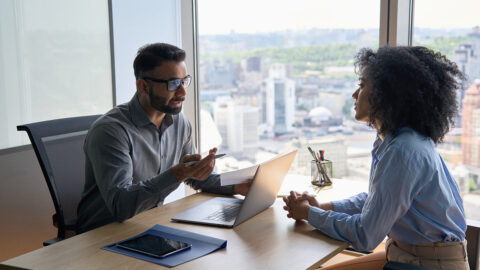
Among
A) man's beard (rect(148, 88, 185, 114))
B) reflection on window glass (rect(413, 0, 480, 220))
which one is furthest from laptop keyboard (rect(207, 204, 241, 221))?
reflection on window glass (rect(413, 0, 480, 220))

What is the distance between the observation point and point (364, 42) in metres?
3.10

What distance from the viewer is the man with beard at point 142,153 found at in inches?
77.1

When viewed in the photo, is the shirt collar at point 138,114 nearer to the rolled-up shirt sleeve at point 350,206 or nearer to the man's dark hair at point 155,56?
the man's dark hair at point 155,56

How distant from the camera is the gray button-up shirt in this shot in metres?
1.96

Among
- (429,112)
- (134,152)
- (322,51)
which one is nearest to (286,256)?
(429,112)

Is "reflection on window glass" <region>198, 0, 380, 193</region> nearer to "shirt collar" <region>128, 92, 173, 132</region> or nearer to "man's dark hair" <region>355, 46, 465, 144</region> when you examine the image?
"shirt collar" <region>128, 92, 173, 132</region>

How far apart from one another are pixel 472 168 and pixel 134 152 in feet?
6.01

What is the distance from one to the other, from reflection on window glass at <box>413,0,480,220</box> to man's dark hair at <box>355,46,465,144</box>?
1.09 metres

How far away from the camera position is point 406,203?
1.61 m

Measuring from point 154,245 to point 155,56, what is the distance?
928 millimetres

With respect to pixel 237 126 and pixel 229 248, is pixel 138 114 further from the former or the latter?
pixel 237 126

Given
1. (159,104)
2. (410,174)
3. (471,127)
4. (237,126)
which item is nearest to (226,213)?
(159,104)

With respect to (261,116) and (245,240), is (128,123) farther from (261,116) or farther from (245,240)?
(261,116)

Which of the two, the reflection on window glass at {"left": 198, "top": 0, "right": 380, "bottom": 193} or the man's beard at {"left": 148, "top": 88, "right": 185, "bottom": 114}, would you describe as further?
the reflection on window glass at {"left": 198, "top": 0, "right": 380, "bottom": 193}
